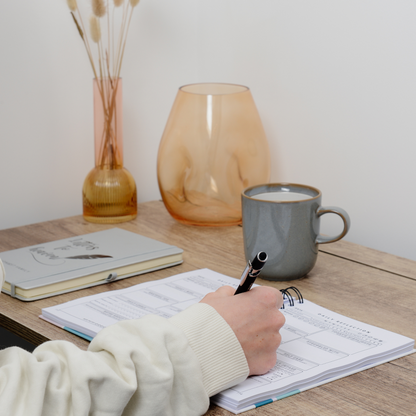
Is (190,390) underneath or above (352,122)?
underneath

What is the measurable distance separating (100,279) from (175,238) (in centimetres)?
25

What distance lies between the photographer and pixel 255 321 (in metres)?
0.64

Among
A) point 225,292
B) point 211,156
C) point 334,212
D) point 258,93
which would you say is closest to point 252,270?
point 225,292

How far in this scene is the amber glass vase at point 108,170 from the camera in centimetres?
119

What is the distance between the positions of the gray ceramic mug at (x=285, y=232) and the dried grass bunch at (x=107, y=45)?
0.41 m

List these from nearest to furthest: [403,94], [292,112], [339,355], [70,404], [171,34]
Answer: [70,404] < [339,355] < [403,94] < [292,112] < [171,34]

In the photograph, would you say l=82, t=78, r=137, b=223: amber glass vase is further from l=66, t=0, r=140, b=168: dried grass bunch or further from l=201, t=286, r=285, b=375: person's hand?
l=201, t=286, r=285, b=375: person's hand

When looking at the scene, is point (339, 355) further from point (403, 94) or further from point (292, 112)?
point (292, 112)

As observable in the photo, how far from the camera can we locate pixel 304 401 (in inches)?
22.8

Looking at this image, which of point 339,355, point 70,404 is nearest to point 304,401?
point 339,355

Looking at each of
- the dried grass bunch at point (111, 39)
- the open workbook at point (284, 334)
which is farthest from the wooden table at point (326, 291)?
the dried grass bunch at point (111, 39)

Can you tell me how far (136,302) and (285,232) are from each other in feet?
0.82

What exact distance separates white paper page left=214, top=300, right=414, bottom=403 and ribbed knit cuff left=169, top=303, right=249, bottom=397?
0.06 feet

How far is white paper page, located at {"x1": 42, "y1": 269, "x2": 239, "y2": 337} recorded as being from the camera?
2.41 ft
